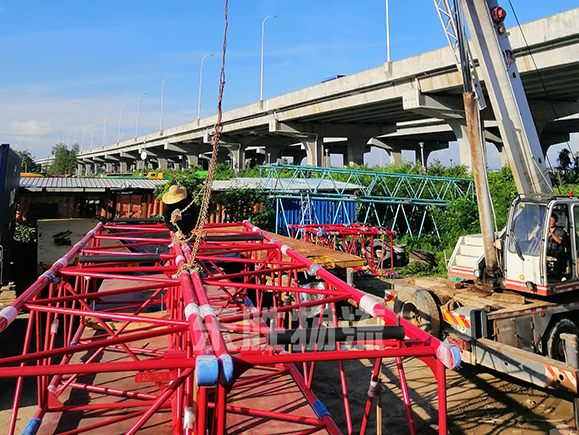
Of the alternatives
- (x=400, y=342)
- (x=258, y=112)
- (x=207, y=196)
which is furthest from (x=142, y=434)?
(x=258, y=112)

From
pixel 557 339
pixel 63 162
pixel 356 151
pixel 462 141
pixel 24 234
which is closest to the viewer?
pixel 557 339

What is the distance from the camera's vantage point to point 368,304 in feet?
12.1

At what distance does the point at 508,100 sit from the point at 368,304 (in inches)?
268

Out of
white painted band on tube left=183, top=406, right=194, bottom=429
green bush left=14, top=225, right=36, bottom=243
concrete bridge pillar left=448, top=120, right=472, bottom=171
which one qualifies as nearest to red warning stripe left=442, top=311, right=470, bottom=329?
white painted band on tube left=183, top=406, right=194, bottom=429

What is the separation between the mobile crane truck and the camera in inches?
230

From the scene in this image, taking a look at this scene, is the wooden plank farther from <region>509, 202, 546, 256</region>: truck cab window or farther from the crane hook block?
the crane hook block

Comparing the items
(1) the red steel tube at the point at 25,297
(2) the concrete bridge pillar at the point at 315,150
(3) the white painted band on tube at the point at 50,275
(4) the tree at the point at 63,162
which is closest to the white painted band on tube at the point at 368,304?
(1) the red steel tube at the point at 25,297

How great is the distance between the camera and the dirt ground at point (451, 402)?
554 cm

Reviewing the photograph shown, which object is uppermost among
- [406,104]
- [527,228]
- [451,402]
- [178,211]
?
[406,104]

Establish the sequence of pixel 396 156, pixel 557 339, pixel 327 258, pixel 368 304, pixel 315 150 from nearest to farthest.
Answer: pixel 368 304, pixel 557 339, pixel 327 258, pixel 315 150, pixel 396 156

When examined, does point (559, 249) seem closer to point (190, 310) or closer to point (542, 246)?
point (542, 246)

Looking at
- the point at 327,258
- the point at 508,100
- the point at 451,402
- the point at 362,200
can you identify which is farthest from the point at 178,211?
the point at 362,200

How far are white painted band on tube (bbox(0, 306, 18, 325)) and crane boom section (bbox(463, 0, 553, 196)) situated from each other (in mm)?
8415

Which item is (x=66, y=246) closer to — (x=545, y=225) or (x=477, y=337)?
(x=477, y=337)
